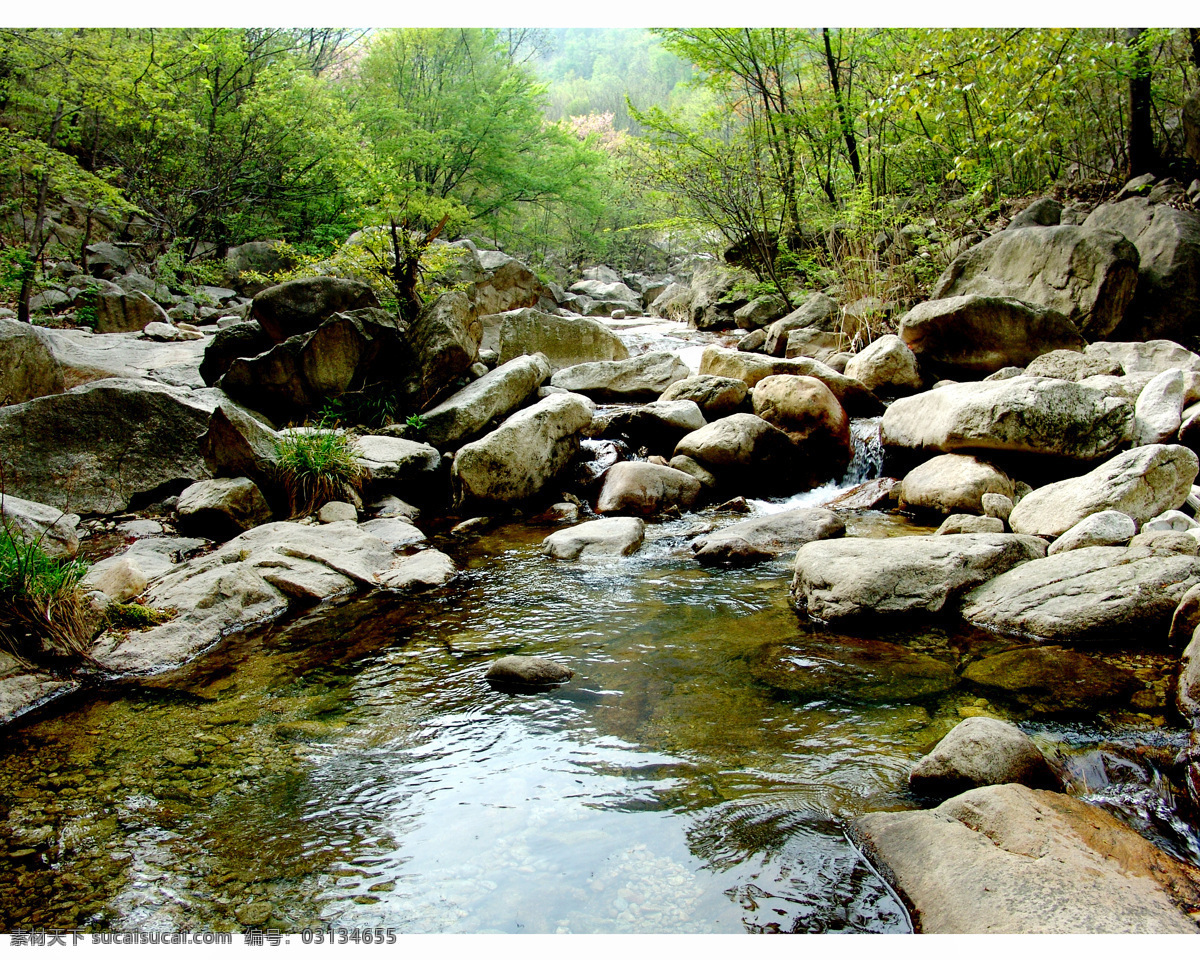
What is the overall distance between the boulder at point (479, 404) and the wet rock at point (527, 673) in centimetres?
452

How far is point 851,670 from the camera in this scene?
3.20m

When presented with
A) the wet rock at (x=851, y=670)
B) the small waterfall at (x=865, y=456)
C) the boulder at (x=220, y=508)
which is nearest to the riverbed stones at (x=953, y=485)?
the small waterfall at (x=865, y=456)

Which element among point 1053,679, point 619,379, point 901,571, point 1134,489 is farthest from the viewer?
point 619,379

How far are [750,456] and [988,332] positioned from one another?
11.4ft

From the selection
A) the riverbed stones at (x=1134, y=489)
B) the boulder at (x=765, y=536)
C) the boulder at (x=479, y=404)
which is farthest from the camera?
the boulder at (x=479, y=404)

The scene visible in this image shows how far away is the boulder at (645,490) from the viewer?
21.4 feet

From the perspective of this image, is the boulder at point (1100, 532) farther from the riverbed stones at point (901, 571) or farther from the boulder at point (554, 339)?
the boulder at point (554, 339)

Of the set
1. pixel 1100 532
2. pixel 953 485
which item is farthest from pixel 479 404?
pixel 1100 532

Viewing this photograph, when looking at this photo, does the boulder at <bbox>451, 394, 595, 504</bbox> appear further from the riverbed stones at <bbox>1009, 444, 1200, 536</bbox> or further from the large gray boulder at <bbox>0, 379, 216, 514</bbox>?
the riverbed stones at <bbox>1009, 444, 1200, 536</bbox>

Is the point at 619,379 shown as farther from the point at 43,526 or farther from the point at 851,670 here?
the point at 43,526

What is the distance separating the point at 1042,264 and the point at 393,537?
28.9 ft

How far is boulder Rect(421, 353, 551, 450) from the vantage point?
24.4 ft

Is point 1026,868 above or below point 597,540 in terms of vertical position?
above

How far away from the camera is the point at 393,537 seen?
5.78m
